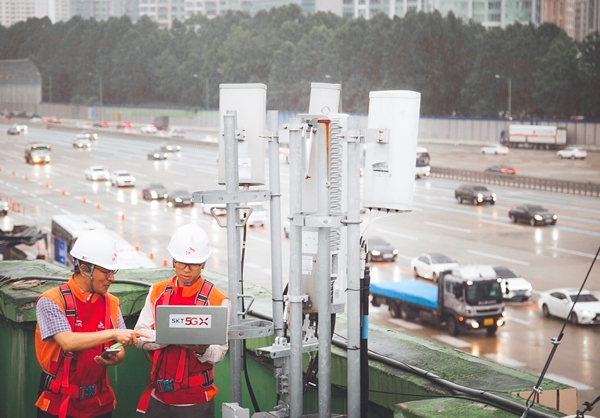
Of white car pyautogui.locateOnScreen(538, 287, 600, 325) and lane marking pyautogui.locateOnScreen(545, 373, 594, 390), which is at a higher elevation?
white car pyautogui.locateOnScreen(538, 287, 600, 325)

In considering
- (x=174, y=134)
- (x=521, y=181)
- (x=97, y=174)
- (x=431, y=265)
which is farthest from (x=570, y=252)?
(x=174, y=134)

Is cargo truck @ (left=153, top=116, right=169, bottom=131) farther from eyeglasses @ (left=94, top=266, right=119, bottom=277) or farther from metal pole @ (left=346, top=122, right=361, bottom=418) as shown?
metal pole @ (left=346, top=122, right=361, bottom=418)

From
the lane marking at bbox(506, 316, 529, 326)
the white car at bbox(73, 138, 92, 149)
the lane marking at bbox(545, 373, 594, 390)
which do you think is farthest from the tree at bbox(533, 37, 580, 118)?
the lane marking at bbox(545, 373, 594, 390)

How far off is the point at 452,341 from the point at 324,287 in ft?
85.9

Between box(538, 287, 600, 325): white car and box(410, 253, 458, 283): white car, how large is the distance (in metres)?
7.21

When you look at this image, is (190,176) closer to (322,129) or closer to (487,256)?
(487,256)

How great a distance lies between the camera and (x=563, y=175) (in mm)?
76312

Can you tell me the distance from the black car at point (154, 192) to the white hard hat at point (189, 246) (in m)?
61.5

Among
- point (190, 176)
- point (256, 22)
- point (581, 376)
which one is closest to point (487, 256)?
point (581, 376)

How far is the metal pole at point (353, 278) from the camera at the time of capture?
19.5ft

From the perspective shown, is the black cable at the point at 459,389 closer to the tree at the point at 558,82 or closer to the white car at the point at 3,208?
the white car at the point at 3,208

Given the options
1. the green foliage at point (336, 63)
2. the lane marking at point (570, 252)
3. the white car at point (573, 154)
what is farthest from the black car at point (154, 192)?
the green foliage at point (336, 63)

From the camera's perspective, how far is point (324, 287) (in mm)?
6141

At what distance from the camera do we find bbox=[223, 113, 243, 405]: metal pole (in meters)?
6.57
